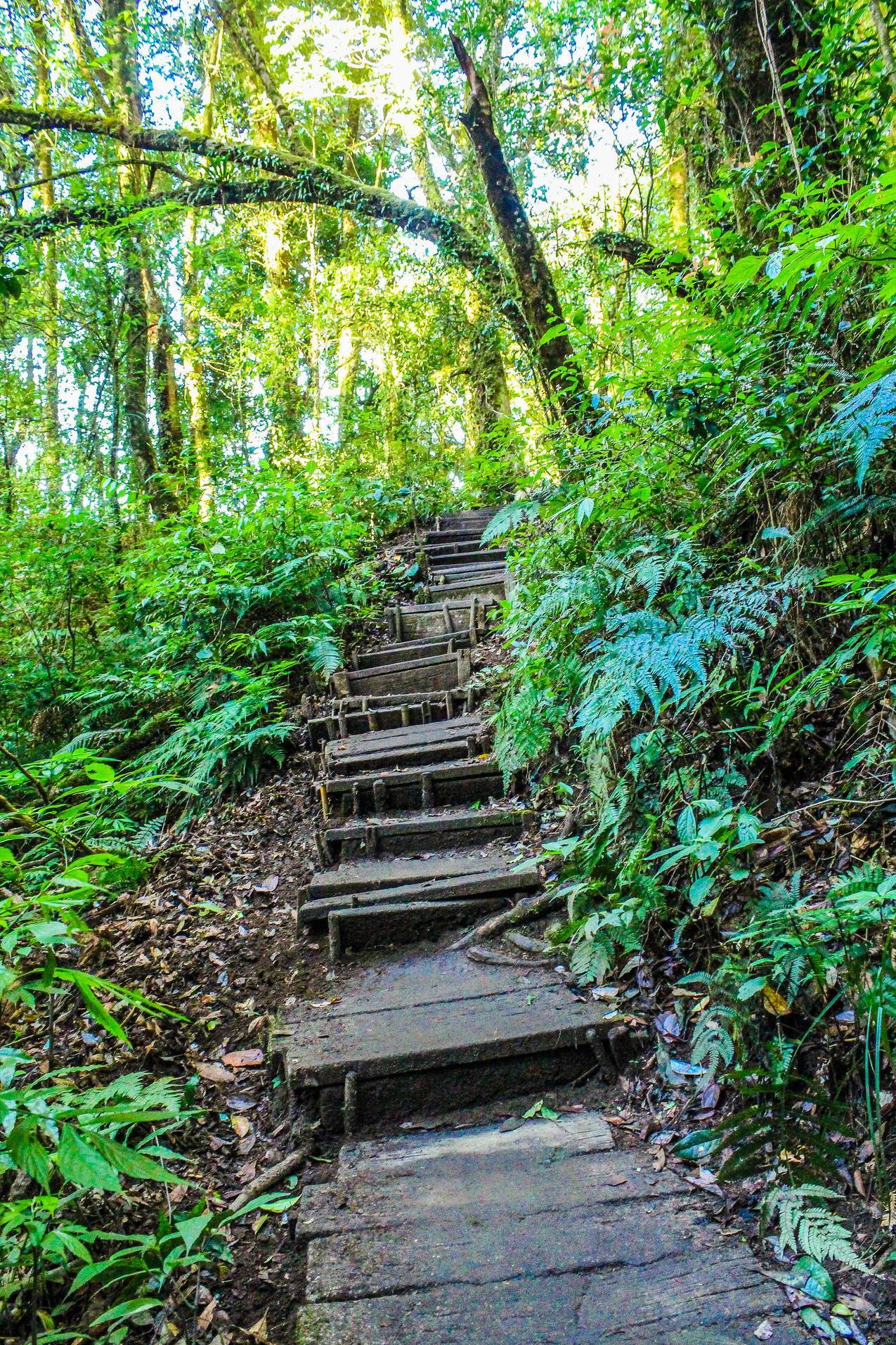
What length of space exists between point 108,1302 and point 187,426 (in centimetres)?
1553

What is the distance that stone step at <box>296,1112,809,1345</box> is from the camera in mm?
1756

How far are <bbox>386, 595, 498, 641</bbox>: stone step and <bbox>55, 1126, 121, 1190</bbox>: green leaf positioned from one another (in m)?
5.64

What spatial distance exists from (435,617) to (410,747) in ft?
8.48

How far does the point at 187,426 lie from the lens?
1523 centimetres

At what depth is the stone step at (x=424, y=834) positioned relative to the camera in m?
4.24

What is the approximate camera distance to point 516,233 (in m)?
7.52

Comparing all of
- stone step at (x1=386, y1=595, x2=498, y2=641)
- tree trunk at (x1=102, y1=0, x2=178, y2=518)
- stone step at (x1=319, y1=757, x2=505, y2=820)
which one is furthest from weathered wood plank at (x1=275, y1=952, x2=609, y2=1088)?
tree trunk at (x1=102, y1=0, x2=178, y2=518)

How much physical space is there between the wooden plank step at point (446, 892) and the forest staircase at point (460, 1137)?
0.4 inches

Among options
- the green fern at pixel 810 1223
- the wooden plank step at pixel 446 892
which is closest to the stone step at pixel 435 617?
the wooden plank step at pixel 446 892

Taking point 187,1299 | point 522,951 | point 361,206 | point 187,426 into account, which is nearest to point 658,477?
point 522,951

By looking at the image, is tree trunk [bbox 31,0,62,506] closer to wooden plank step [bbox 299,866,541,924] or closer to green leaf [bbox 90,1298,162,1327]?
wooden plank step [bbox 299,866,541,924]

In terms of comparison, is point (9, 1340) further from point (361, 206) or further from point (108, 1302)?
point (361, 206)

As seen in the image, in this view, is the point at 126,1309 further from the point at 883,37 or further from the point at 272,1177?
the point at 883,37

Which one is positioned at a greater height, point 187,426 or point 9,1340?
point 187,426
